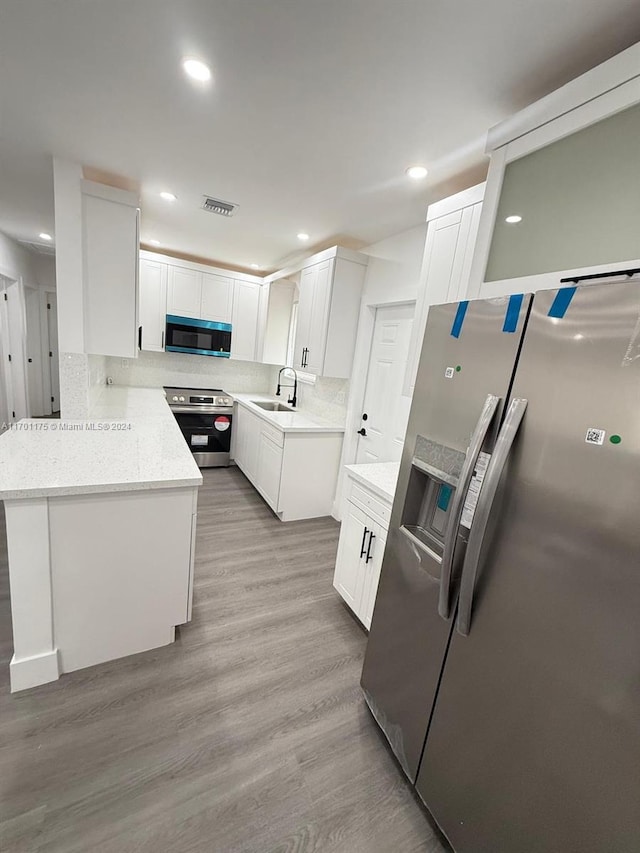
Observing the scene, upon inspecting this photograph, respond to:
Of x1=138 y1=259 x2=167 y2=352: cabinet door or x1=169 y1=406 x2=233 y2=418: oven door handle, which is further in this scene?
x1=169 y1=406 x2=233 y2=418: oven door handle

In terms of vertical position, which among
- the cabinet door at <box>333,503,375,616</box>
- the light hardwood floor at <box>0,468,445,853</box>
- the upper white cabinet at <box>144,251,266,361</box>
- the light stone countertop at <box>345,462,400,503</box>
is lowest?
the light hardwood floor at <box>0,468,445,853</box>

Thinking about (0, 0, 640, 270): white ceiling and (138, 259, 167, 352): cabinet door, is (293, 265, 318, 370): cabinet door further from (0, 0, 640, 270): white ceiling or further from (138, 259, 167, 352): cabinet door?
(138, 259, 167, 352): cabinet door

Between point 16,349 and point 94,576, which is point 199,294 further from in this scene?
point 94,576

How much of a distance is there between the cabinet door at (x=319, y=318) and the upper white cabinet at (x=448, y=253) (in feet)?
4.45

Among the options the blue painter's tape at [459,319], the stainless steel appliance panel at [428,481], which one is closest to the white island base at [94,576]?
the stainless steel appliance panel at [428,481]

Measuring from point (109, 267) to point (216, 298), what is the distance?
2042mm

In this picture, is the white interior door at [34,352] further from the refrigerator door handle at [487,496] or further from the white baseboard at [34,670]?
the refrigerator door handle at [487,496]

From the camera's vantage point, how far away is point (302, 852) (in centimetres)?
115

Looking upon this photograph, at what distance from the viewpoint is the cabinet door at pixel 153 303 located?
406cm

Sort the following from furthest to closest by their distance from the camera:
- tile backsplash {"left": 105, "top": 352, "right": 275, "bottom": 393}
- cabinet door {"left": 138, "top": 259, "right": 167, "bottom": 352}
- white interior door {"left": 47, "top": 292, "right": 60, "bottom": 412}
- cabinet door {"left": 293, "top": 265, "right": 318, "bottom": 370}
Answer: white interior door {"left": 47, "top": 292, "right": 60, "bottom": 412}
tile backsplash {"left": 105, "top": 352, "right": 275, "bottom": 393}
cabinet door {"left": 138, "top": 259, "right": 167, "bottom": 352}
cabinet door {"left": 293, "top": 265, "right": 318, "bottom": 370}

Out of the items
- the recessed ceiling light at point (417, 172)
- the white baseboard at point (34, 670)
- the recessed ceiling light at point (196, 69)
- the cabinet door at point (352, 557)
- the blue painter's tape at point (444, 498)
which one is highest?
the recessed ceiling light at point (417, 172)

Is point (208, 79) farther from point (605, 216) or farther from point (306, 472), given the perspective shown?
point (306, 472)

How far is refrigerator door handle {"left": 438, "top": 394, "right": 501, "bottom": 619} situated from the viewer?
3.41 ft

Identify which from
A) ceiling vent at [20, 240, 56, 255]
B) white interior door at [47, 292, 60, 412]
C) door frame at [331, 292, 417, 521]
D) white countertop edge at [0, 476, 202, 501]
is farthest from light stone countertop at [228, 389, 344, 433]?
white interior door at [47, 292, 60, 412]
